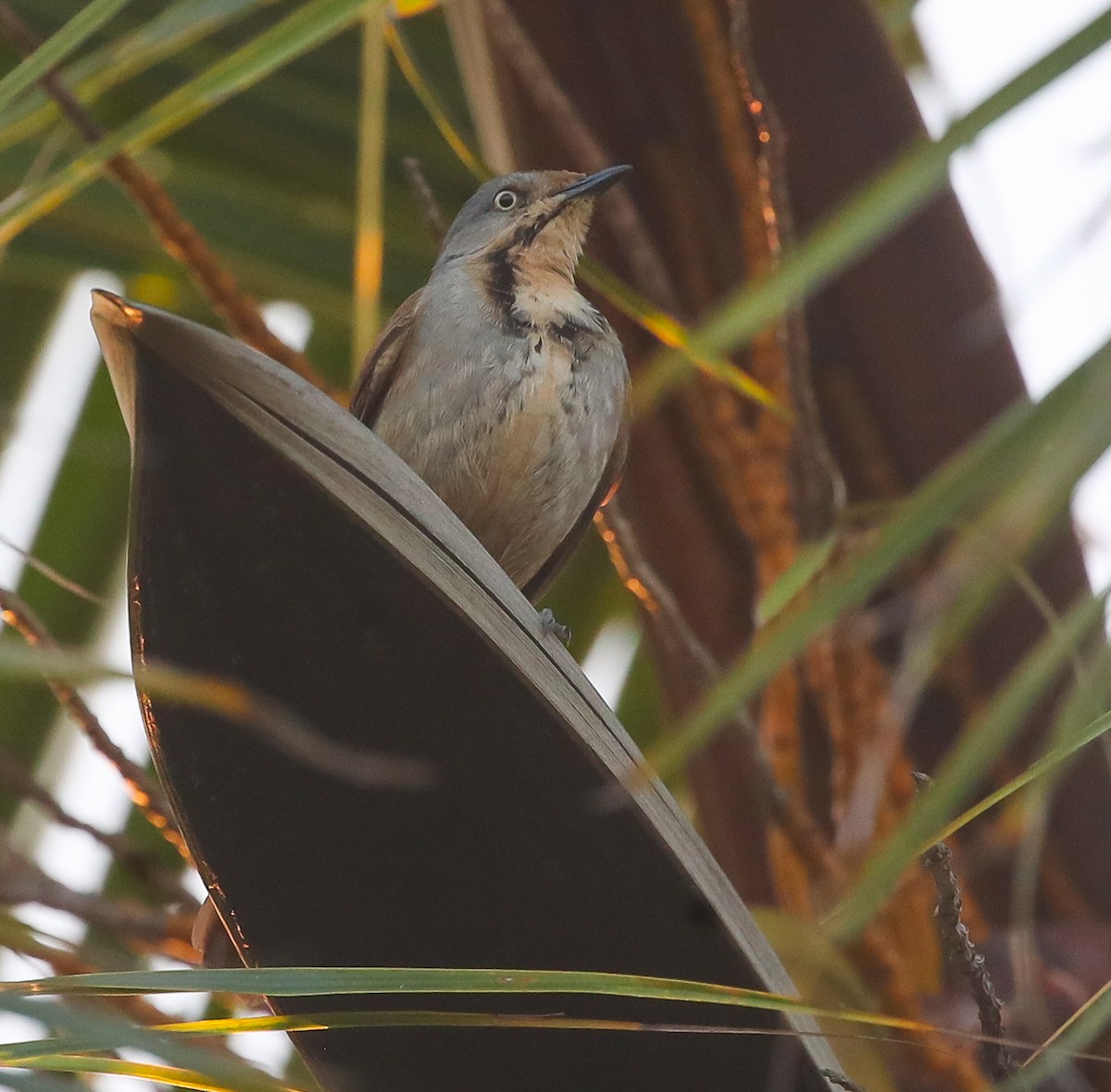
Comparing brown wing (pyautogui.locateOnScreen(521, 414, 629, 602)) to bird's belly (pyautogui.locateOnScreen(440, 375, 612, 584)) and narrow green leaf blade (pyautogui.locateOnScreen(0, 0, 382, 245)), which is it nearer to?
bird's belly (pyautogui.locateOnScreen(440, 375, 612, 584))

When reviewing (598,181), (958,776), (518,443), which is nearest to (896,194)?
(958,776)

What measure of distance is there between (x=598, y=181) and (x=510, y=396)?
1.35 feet

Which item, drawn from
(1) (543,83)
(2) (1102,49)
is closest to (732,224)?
(1) (543,83)

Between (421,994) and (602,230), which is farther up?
(602,230)

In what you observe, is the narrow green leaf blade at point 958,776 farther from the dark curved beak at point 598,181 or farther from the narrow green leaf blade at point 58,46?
the dark curved beak at point 598,181

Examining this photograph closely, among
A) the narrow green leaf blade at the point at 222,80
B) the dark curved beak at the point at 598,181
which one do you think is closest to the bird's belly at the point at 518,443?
the dark curved beak at the point at 598,181

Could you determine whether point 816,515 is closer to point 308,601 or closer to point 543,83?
point 543,83

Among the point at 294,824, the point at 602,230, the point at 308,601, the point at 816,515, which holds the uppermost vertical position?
the point at 602,230

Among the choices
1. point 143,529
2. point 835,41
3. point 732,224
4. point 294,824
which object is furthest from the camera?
point 732,224

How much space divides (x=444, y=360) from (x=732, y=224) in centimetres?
57

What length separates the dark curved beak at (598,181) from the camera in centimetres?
267

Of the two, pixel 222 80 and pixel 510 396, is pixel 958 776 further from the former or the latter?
pixel 510 396

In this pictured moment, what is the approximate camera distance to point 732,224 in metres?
2.81

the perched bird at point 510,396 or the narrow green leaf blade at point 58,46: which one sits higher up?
the perched bird at point 510,396
